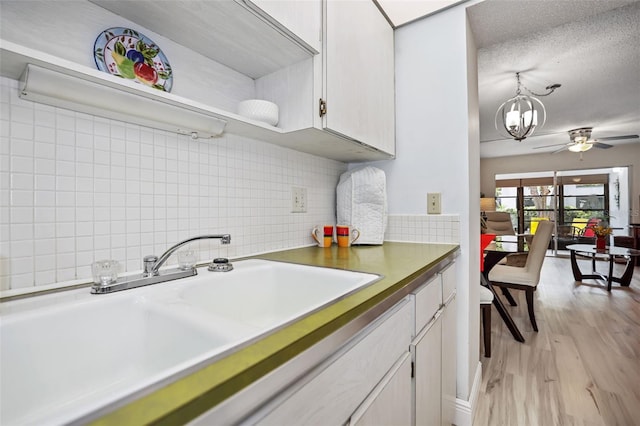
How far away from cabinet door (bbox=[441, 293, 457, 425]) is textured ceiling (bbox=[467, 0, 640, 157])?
1.51 metres

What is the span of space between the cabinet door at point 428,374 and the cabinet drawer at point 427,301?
0.03 m

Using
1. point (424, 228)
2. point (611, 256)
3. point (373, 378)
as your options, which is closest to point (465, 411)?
point (424, 228)

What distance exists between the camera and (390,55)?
1.73 m

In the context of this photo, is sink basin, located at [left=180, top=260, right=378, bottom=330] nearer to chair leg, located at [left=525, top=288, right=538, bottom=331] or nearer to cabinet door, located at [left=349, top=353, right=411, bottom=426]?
cabinet door, located at [left=349, top=353, right=411, bottom=426]

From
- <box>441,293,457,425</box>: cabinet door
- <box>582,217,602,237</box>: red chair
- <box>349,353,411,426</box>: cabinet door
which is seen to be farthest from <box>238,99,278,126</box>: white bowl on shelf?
<box>582,217,602,237</box>: red chair

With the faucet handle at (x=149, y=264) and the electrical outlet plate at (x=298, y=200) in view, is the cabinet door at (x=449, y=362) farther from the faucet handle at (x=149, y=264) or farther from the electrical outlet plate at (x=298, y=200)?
the faucet handle at (x=149, y=264)

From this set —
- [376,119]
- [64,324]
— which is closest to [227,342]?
[64,324]

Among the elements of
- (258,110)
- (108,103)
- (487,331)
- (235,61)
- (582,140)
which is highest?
(582,140)

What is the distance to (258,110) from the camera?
44.8 inches

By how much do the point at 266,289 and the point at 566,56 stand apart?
2.98 meters

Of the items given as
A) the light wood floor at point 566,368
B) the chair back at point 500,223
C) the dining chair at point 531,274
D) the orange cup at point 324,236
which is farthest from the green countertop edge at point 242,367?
the chair back at point 500,223

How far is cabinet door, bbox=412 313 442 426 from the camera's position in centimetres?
100

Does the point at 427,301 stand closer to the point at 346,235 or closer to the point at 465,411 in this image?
the point at 346,235

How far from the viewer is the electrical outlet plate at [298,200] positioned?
1.53 meters
